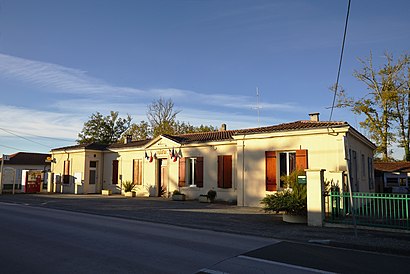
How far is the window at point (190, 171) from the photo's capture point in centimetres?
2095

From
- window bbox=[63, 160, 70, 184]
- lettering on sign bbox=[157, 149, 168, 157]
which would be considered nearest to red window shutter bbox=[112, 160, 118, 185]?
window bbox=[63, 160, 70, 184]

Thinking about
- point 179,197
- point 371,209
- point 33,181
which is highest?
point 33,181

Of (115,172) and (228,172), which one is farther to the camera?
(115,172)

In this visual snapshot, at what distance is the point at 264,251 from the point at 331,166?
9.21 metres

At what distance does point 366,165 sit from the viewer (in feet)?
65.2

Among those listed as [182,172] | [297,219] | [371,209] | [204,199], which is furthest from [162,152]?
[371,209]

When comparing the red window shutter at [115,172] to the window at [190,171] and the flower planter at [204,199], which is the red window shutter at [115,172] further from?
the flower planter at [204,199]

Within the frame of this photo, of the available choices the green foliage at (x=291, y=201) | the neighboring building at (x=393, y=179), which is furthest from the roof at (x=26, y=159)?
the green foliage at (x=291, y=201)

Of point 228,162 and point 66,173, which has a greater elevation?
point 228,162

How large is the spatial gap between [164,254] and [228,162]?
42.3 ft

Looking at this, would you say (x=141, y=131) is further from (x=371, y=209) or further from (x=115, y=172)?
(x=371, y=209)

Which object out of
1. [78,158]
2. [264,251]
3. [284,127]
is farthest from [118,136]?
[264,251]

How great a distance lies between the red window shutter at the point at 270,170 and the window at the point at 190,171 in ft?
16.6

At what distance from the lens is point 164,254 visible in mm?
6844
